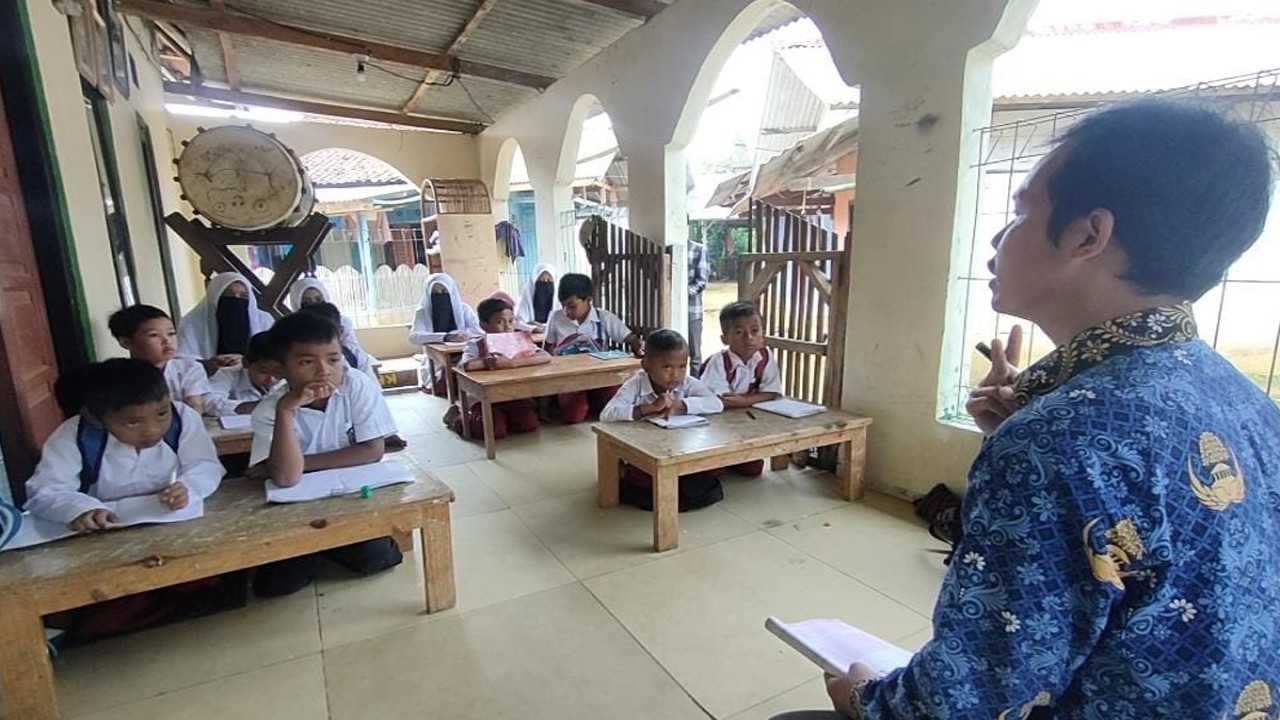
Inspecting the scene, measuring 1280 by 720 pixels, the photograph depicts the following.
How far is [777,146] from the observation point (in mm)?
8680

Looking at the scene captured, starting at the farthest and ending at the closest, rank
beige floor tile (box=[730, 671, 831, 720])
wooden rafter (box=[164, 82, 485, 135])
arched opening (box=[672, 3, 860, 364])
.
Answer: wooden rafter (box=[164, 82, 485, 135])
arched opening (box=[672, 3, 860, 364])
beige floor tile (box=[730, 671, 831, 720])

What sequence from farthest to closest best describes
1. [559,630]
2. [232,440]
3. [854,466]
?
[854,466] < [232,440] < [559,630]

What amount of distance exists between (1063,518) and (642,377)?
2774 millimetres

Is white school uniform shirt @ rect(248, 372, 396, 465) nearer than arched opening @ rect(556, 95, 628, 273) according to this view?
Yes

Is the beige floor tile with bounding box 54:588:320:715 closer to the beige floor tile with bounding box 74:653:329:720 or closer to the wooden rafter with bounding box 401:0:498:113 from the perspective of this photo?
the beige floor tile with bounding box 74:653:329:720

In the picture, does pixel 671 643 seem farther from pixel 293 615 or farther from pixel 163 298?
pixel 163 298

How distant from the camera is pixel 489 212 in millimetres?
8539

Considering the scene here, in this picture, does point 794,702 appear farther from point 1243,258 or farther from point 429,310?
point 429,310

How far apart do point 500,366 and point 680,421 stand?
1.68 metres

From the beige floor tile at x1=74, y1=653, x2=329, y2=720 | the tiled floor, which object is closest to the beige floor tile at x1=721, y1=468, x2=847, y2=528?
the tiled floor

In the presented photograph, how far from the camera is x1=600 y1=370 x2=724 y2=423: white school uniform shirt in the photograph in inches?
128

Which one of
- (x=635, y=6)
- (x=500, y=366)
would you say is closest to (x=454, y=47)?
(x=635, y=6)

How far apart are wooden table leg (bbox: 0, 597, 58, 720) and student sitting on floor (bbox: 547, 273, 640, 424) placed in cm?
337

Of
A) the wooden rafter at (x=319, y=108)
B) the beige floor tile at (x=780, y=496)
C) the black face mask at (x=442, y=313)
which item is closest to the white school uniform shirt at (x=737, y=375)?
the beige floor tile at (x=780, y=496)
